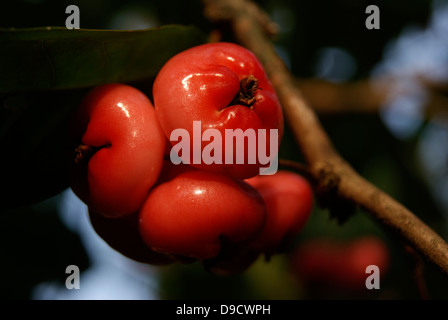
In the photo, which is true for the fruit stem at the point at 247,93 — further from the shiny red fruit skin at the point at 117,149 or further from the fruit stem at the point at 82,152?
the fruit stem at the point at 82,152

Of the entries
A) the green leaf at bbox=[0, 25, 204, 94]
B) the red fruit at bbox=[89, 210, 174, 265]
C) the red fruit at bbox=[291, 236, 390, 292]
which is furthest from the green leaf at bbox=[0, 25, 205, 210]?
the red fruit at bbox=[291, 236, 390, 292]

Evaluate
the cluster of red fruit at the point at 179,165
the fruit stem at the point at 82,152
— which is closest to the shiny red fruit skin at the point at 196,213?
the cluster of red fruit at the point at 179,165

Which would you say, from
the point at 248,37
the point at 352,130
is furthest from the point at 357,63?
the point at 248,37

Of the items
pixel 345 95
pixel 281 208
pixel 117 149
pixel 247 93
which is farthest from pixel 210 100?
pixel 345 95

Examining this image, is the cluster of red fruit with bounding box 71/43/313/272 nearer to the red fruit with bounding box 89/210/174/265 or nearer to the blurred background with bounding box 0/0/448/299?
the red fruit with bounding box 89/210/174/265

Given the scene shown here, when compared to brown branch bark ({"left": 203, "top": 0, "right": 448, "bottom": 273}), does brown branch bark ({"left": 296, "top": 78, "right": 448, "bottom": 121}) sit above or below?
above
